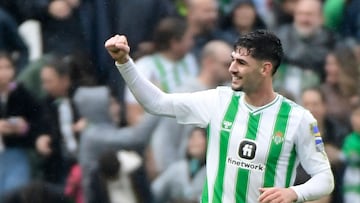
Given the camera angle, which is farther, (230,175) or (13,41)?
(13,41)

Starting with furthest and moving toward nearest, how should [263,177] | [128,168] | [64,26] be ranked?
1. [64,26]
2. [128,168]
3. [263,177]

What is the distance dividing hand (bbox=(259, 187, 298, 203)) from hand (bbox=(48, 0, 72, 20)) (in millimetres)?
4669

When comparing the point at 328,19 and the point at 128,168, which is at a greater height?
the point at 328,19

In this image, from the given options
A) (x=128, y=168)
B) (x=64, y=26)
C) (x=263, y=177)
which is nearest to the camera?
(x=263, y=177)

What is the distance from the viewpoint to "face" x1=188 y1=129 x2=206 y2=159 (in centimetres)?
1162

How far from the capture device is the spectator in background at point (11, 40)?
40.7 feet

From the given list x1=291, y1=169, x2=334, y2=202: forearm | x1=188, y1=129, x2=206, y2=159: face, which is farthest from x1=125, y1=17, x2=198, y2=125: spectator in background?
x1=291, y1=169, x2=334, y2=202: forearm

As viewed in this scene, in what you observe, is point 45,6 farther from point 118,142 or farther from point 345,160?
point 345,160

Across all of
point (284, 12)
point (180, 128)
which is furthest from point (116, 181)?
point (284, 12)

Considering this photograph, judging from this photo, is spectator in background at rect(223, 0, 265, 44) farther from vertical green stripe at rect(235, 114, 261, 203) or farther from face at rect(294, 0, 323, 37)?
vertical green stripe at rect(235, 114, 261, 203)

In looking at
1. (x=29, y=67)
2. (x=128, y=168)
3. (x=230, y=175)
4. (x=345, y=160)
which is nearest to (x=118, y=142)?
(x=128, y=168)

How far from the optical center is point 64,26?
12.4m

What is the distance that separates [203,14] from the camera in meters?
12.6

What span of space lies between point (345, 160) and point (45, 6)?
292cm
